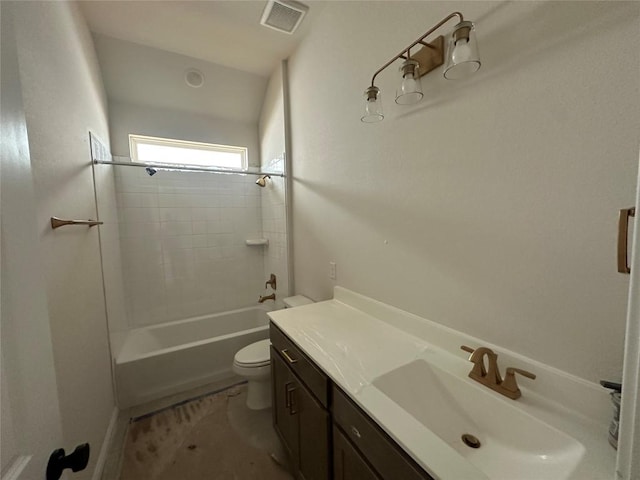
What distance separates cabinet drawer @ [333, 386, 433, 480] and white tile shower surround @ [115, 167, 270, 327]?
2.32 m

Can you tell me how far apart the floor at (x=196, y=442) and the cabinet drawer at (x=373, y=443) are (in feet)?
2.85

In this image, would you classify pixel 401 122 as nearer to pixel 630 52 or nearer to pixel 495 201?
pixel 495 201

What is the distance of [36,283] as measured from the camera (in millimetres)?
457

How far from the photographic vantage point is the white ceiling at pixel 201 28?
170cm

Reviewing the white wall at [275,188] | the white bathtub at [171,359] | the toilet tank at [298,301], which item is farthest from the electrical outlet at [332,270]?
the white bathtub at [171,359]

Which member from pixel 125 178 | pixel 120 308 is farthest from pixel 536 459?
pixel 125 178

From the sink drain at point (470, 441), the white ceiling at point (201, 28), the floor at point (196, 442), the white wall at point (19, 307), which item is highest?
the white ceiling at point (201, 28)

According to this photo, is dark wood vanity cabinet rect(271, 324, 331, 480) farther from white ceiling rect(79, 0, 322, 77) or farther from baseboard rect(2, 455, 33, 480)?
white ceiling rect(79, 0, 322, 77)

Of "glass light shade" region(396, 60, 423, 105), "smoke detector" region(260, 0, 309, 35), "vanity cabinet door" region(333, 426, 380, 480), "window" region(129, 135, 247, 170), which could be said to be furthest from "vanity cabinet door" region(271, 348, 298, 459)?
"window" region(129, 135, 247, 170)

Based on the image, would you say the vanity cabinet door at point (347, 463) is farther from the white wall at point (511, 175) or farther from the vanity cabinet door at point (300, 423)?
the white wall at point (511, 175)

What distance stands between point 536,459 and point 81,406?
5.91 ft

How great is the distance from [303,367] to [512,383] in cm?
78

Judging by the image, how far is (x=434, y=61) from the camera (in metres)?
1.00

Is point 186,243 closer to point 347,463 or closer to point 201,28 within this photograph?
point 201,28
